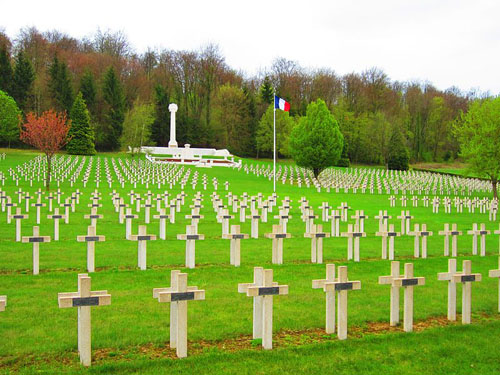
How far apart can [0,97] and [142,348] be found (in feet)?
187

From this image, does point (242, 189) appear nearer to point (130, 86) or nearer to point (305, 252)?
point (305, 252)

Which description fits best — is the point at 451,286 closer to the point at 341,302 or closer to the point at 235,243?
the point at 341,302

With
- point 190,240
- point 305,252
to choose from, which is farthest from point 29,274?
point 305,252

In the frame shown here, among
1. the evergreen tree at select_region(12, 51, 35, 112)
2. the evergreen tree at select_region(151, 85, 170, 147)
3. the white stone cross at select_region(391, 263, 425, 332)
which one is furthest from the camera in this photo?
the evergreen tree at select_region(151, 85, 170, 147)

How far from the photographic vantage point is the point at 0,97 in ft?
182

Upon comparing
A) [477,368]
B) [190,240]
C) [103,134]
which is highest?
[103,134]

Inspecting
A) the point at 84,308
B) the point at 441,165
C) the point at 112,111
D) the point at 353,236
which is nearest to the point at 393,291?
the point at 84,308

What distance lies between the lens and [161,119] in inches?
2847

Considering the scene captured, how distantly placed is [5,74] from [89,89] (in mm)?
9813

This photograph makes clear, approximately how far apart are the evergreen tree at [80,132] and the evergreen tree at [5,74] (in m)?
8.91

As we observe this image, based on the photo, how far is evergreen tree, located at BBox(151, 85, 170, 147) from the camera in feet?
234

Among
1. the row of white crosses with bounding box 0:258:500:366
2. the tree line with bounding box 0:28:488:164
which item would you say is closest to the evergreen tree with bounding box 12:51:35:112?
the tree line with bounding box 0:28:488:164

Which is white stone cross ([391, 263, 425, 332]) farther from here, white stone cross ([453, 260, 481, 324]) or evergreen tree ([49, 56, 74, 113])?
evergreen tree ([49, 56, 74, 113])

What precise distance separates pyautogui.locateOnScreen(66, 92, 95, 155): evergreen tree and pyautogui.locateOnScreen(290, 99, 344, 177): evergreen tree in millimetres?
25777
